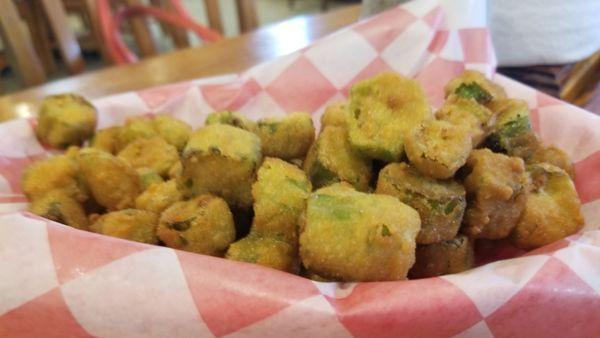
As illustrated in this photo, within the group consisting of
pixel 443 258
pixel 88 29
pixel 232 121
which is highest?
pixel 232 121

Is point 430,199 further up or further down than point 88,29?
further up

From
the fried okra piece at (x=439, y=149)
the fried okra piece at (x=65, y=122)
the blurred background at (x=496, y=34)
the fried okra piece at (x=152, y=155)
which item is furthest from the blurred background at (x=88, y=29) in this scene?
the fried okra piece at (x=439, y=149)


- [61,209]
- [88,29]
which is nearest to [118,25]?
[61,209]

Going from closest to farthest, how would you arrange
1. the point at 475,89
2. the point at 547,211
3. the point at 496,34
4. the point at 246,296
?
the point at 246,296 → the point at 547,211 → the point at 475,89 → the point at 496,34

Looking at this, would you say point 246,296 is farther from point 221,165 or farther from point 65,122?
point 65,122

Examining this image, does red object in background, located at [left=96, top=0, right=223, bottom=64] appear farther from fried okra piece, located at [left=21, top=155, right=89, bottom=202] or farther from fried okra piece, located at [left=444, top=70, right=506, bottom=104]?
fried okra piece, located at [left=444, top=70, right=506, bottom=104]

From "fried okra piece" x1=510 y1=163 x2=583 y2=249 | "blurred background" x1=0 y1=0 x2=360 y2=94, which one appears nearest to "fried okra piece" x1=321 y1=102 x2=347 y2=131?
"fried okra piece" x1=510 y1=163 x2=583 y2=249
